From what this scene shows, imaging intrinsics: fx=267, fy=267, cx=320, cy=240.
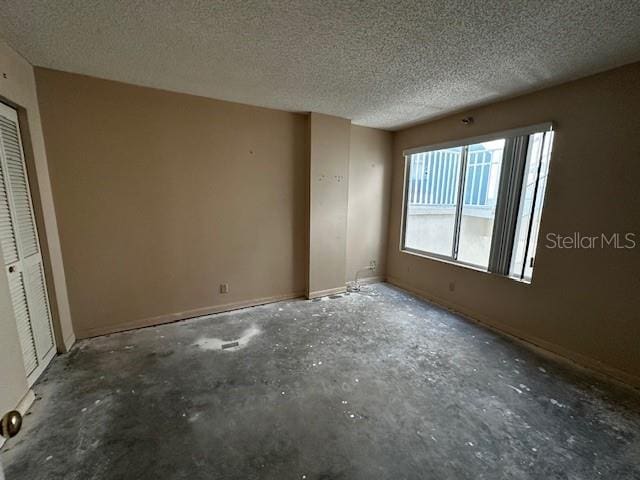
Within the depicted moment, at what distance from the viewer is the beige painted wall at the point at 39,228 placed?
1.64m

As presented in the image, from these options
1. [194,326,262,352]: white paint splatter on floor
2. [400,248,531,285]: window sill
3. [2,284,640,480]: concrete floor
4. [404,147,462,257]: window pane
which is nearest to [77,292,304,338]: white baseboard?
[2,284,640,480]: concrete floor

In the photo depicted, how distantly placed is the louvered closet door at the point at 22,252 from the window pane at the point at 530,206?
174 inches

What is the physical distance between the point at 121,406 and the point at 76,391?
45 cm

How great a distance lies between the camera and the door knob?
1537mm

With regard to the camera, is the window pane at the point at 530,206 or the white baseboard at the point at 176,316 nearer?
the window pane at the point at 530,206

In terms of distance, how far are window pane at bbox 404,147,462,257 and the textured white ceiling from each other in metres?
1.16

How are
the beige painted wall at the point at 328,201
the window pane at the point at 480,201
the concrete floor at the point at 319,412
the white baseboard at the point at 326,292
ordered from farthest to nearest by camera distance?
the white baseboard at the point at 326,292 → the beige painted wall at the point at 328,201 → the window pane at the point at 480,201 → the concrete floor at the point at 319,412

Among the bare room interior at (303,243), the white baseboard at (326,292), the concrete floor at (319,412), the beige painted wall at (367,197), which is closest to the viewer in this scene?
the concrete floor at (319,412)

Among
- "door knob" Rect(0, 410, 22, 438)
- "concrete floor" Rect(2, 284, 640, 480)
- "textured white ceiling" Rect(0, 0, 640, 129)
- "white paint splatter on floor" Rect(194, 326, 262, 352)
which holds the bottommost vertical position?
"white paint splatter on floor" Rect(194, 326, 262, 352)

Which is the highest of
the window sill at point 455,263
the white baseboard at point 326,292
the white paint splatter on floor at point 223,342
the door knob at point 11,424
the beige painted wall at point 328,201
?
the beige painted wall at point 328,201

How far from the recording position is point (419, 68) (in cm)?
222

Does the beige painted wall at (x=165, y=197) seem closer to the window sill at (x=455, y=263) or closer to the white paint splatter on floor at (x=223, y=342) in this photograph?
the white paint splatter on floor at (x=223, y=342)

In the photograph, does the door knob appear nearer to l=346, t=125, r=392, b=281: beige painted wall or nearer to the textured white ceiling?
the textured white ceiling

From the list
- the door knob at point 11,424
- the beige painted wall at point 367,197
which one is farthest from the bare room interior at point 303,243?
the beige painted wall at point 367,197
